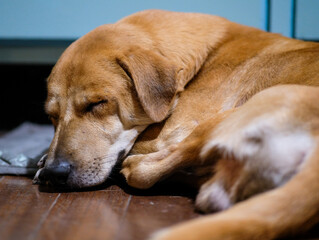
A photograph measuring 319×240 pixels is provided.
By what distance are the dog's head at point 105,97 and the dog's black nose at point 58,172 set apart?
4 centimetres

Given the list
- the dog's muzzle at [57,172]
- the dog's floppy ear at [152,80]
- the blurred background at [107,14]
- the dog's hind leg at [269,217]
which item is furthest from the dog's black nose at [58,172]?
the blurred background at [107,14]

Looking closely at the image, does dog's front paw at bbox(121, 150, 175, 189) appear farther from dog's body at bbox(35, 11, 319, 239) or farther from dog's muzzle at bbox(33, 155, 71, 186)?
dog's muzzle at bbox(33, 155, 71, 186)

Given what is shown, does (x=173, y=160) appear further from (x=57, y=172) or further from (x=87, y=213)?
(x=57, y=172)

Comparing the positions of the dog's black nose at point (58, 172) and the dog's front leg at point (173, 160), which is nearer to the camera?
the dog's front leg at point (173, 160)

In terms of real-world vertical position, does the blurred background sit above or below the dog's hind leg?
above

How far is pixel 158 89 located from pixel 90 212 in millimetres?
603

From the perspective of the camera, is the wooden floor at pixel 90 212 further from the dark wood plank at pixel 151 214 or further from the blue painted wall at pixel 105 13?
the blue painted wall at pixel 105 13

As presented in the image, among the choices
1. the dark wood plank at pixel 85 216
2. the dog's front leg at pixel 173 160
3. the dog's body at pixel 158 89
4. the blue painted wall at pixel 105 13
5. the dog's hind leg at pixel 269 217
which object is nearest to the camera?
the dog's hind leg at pixel 269 217

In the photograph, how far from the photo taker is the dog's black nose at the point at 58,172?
1562 millimetres

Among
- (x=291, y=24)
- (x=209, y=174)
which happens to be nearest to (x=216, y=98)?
(x=209, y=174)

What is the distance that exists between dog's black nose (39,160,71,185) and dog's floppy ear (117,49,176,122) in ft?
1.34

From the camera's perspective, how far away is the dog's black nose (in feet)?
5.12

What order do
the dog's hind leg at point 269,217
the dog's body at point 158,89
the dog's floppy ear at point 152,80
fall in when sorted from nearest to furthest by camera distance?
the dog's hind leg at point 269,217
the dog's body at point 158,89
the dog's floppy ear at point 152,80

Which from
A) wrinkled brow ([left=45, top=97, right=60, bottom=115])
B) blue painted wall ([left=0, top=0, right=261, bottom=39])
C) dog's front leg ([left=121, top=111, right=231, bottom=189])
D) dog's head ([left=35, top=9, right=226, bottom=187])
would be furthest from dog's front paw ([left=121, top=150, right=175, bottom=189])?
blue painted wall ([left=0, top=0, right=261, bottom=39])
